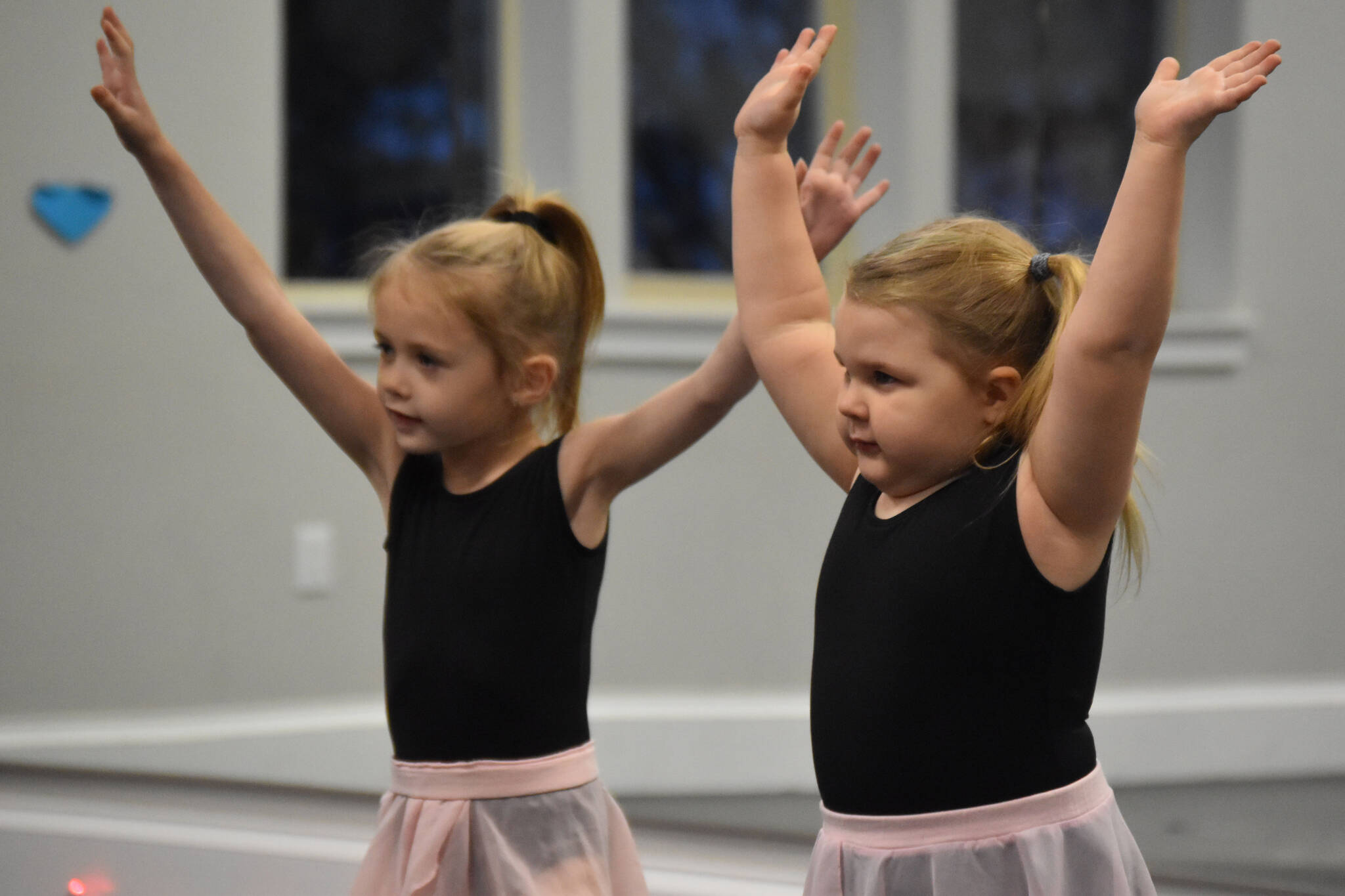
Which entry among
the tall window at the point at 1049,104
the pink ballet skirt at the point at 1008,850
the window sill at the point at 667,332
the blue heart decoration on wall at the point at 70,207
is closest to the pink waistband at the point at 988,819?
the pink ballet skirt at the point at 1008,850

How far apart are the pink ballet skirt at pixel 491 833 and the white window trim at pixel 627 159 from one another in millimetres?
1111

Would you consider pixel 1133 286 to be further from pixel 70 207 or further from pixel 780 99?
pixel 70 207

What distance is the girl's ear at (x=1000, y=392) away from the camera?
77cm

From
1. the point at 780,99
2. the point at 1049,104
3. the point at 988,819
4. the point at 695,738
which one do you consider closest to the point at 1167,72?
the point at 780,99

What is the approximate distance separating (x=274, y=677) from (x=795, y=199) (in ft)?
4.82

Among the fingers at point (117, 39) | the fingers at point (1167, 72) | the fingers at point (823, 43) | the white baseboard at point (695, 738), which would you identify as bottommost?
the white baseboard at point (695, 738)

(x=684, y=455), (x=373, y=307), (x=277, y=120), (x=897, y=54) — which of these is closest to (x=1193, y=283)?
(x=897, y=54)

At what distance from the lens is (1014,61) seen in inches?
95.0

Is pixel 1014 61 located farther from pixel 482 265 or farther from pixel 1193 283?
pixel 482 265

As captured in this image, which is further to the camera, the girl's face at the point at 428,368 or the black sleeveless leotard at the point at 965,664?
the girl's face at the point at 428,368

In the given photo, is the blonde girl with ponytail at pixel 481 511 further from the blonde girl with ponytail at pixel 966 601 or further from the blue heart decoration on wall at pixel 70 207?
the blue heart decoration on wall at pixel 70 207

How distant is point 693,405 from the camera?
3.30 feet

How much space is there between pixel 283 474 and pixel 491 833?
1.20 m

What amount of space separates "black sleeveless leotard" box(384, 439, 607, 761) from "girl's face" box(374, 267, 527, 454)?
0.06 m
